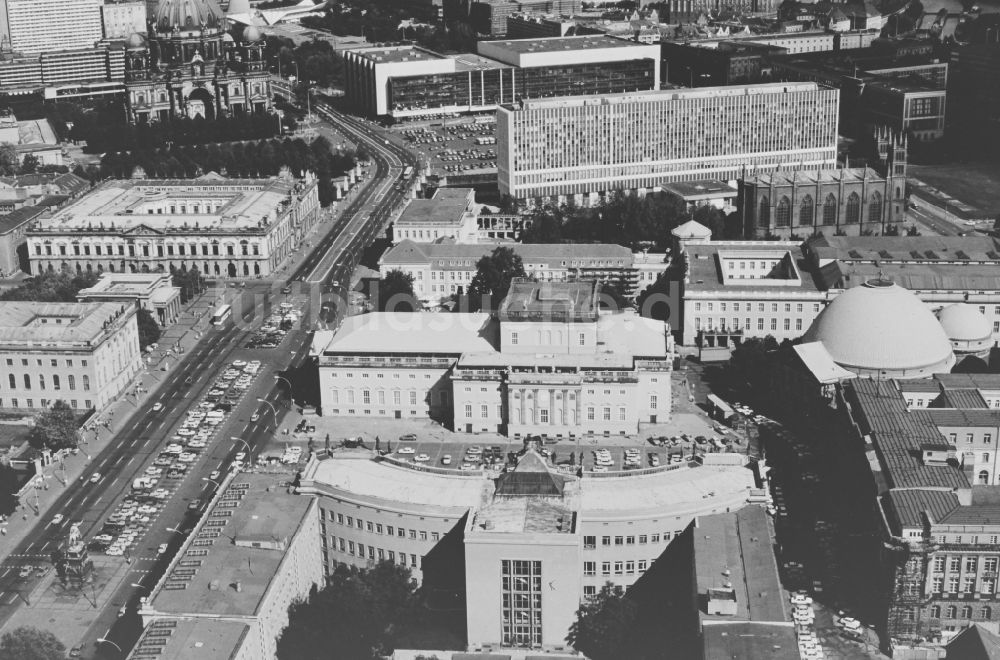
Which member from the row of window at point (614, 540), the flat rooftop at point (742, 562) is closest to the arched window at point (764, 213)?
the flat rooftop at point (742, 562)

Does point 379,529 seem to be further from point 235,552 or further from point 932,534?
point 932,534

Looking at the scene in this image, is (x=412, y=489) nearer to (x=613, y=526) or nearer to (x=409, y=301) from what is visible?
(x=613, y=526)

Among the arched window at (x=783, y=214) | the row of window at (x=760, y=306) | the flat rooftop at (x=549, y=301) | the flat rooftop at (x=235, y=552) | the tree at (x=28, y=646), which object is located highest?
the flat rooftop at (x=549, y=301)

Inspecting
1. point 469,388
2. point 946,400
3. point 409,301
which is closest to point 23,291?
point 409,301

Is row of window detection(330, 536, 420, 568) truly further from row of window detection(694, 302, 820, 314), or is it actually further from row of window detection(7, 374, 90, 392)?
row of window detection(694, 302, 820, 314)

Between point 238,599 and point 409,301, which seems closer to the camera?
point 238,599

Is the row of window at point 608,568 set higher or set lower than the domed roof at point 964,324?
lower

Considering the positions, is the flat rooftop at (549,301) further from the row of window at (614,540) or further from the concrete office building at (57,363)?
the concrete office building at (57,363)
